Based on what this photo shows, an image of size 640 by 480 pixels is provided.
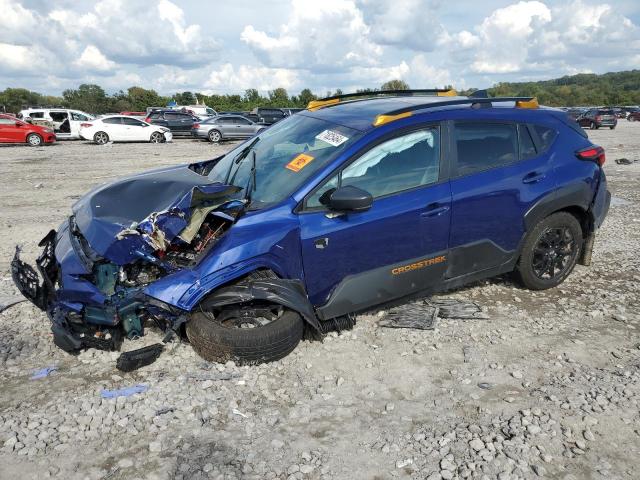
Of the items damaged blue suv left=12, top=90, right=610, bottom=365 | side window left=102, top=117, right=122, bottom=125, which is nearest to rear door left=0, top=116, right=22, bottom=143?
side window left=102, top=117, right=122, bottom=125

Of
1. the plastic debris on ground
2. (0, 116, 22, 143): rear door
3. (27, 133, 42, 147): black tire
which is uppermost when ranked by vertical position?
the plastic debris on ground

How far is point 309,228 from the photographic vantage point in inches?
138

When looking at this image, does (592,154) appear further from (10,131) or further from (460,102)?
(10,131)

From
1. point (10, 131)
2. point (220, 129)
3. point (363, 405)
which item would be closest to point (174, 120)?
point (220, 129)

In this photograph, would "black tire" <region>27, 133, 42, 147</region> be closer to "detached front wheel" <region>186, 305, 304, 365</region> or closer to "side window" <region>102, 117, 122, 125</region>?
"side window" <region>102, 117, 122, 125</region>

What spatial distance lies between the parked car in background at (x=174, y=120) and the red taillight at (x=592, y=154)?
75.0 feet

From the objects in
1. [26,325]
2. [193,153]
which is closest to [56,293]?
[26,325]

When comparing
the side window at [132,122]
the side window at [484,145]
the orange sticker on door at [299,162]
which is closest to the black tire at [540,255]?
the side window at [484,145]

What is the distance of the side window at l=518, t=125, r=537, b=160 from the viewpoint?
4.42 metres

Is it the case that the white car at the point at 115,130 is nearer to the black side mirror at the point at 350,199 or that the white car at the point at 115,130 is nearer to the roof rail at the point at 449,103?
the roof rail at the point at 449,103

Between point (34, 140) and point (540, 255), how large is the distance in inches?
876

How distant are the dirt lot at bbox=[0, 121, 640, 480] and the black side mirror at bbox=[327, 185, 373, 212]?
1148mm

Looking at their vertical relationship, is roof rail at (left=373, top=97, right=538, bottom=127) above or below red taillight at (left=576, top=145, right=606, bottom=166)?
above

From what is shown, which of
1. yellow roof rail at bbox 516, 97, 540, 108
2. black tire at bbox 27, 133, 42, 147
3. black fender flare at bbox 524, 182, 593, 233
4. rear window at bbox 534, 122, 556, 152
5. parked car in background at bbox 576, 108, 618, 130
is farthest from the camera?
parked car in background at bbox 576, 108, 618, 130
